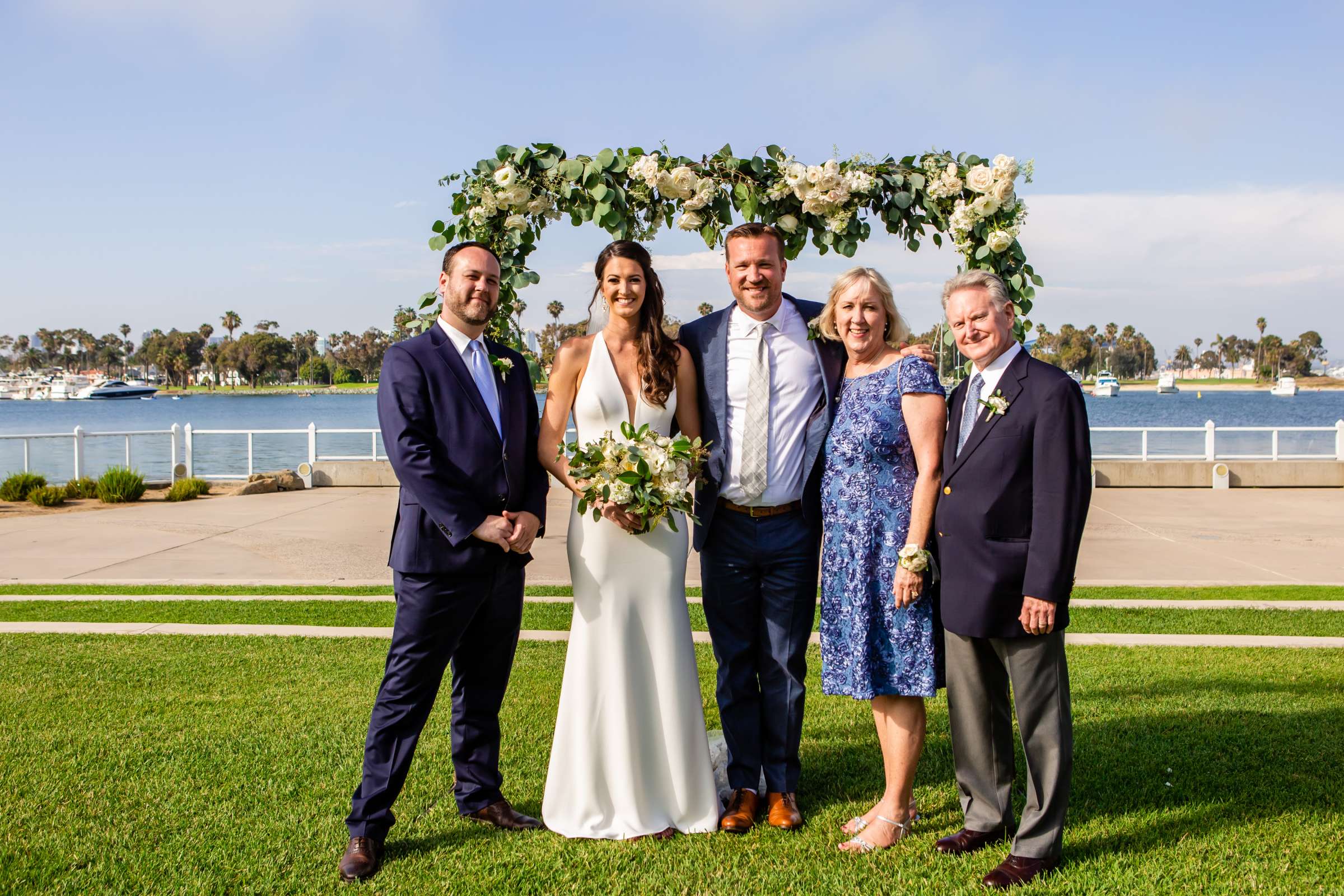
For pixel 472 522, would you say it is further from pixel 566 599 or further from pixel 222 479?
pixel 222 479

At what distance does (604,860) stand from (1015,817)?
173 centimetres

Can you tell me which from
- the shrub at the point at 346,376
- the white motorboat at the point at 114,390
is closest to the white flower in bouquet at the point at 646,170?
the shrub at the point at 346,376

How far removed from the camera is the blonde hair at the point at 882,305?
3.98m

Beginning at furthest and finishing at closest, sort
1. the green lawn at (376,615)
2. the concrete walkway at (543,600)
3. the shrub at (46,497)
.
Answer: the shrub at (46,497)
the concrete walkway at (543,600)
the green lawn at (376,615)

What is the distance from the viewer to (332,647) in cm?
711

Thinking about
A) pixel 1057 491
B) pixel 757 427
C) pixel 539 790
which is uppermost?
pixel 757 427

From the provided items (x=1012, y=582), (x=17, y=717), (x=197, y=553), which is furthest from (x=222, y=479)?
(x=1012, y=582)

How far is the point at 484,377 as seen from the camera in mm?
4078

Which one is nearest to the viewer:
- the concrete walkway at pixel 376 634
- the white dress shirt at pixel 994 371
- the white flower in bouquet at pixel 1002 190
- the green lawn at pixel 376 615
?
the white dress shirt at pixel 994 371

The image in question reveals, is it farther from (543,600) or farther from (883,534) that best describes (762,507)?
(543,600)

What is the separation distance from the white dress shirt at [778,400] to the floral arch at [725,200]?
654 millimetres

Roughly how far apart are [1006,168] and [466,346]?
2.51 meters

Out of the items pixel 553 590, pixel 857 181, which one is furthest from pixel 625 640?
pixel 553 590

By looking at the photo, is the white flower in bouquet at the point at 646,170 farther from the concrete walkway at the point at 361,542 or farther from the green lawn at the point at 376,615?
the concrete walkway at the point at 361,542
